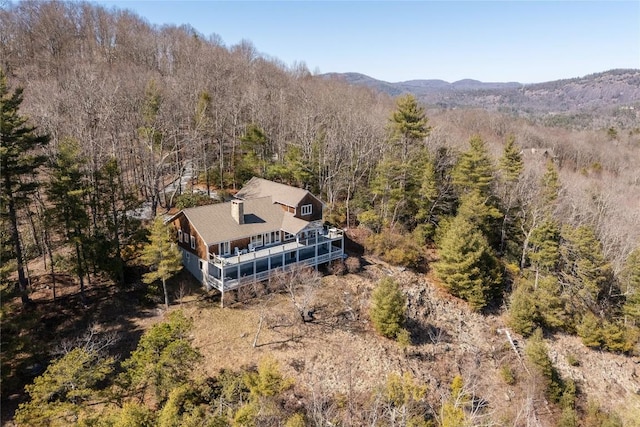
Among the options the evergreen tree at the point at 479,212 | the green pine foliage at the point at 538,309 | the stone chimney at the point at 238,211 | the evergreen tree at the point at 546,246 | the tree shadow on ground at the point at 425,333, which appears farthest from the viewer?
the evergreen tree at the point at 479,212

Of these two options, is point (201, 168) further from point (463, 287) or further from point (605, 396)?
point (605, 396)

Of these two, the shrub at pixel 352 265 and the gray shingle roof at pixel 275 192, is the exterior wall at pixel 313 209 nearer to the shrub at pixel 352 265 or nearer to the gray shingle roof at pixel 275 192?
the gray shingle roof at pixel 275 192

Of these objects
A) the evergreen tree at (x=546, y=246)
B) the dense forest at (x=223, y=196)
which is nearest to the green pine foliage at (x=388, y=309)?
the dense forest at (x=223, y=196)

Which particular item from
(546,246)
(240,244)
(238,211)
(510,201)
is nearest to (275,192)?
(238,211)

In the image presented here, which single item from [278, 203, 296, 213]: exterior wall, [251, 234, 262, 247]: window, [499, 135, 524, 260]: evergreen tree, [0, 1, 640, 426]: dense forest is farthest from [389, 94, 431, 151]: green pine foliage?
[251, 234, 262, 247]: window

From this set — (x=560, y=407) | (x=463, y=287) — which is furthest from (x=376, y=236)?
(x=560, y=407)

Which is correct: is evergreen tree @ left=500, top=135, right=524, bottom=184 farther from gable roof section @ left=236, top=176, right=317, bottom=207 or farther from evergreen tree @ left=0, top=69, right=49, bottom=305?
evergreen tree @ left=0, top=69, right=49, bottom=305

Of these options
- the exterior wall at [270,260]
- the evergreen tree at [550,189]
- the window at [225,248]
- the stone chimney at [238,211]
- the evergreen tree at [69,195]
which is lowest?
the exterior wall at [270,260]
